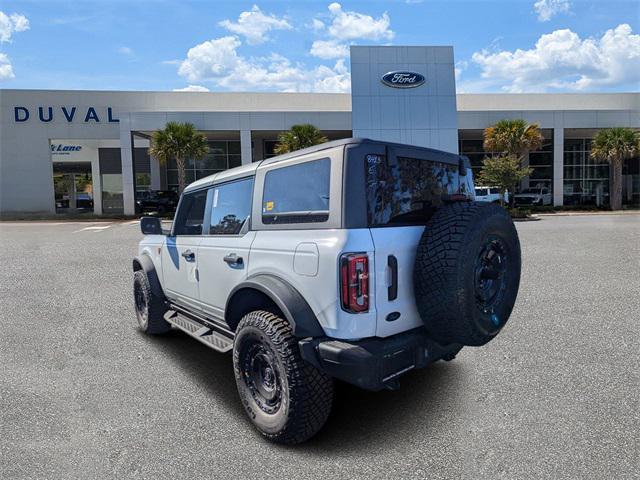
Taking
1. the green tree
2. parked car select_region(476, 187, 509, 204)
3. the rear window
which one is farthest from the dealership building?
the rear window

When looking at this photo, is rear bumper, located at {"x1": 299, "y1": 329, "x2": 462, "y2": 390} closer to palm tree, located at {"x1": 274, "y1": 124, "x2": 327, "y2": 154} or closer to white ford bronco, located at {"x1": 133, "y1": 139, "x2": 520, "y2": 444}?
white ford bronco, located at {"x1": 133, "y1": 139, "x2": 520, "y2": 444}

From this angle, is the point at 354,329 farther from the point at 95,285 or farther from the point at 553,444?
the point at 95,285

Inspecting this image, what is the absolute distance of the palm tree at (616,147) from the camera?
2889 centimetres

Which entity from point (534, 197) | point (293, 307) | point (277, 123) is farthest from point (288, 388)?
point (534, 197)

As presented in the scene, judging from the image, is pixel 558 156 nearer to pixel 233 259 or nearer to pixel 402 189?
pixel 402 189

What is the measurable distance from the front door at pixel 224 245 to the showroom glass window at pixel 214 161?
3126cm

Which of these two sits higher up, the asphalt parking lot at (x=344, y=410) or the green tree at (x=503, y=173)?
the green tree at (x=503, y=173)

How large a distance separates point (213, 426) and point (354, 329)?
134cm

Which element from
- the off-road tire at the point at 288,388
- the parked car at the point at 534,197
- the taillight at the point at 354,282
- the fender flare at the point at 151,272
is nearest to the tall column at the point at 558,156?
the parked car at the point at 534,197

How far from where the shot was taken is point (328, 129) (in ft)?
97.6

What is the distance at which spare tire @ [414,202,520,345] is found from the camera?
8.71ft

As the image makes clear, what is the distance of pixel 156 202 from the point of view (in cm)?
3020

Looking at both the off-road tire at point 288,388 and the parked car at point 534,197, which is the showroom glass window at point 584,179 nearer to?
the parked car at point 534,197

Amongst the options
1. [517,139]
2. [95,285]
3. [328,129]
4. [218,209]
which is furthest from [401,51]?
[218,209]
